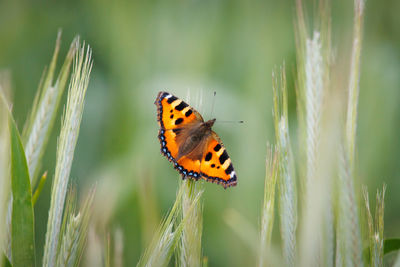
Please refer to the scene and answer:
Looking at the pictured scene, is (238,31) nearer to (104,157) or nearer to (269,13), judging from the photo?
(269,13)

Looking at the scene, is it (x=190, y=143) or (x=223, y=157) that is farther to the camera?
(x=190, y=143)

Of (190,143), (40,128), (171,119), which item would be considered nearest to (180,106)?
(171,119)

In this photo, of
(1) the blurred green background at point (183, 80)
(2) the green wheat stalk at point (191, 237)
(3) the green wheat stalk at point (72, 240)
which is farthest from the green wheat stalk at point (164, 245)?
(1) the blurred green background at point (183, 80)

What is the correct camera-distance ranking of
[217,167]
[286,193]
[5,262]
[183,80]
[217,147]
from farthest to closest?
[183,80]
[217,147]
[217,167]
[286,193]
[5,262]

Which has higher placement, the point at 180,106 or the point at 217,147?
the point at 180,106

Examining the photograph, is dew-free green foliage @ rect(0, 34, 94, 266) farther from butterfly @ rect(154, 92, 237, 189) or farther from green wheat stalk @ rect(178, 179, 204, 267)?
butterfly @ rect(154, 92, 237, 189)

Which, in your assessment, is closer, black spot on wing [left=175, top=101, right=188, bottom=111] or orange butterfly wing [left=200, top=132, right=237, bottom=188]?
orange butterfly wing [left=200, top=132, right=237, bottom=188]

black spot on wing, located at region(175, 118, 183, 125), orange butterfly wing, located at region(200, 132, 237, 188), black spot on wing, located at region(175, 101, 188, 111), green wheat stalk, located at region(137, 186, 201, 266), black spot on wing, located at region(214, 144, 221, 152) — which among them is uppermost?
black spot on wing, located at region(175, 101, 188, 111)

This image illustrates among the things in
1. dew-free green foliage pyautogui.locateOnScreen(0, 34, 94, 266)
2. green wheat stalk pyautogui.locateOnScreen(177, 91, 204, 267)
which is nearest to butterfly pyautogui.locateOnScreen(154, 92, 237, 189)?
green wheat stalk pyautogui.locateOnScreen(177, 91, 204, 267)

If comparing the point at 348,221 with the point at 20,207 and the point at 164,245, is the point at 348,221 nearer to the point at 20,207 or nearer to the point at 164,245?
the point at 164,245
